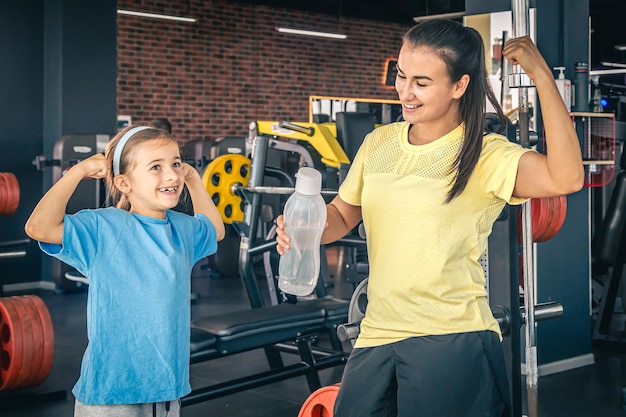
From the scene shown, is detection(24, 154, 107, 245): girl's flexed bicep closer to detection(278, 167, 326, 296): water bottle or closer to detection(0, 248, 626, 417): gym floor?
detection(278, 167, 326, 296): water bottle

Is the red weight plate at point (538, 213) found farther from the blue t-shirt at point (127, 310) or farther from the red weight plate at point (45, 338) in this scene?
the red weight plate at point (45, 338)

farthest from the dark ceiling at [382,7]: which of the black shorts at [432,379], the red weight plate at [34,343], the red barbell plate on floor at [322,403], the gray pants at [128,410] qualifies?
the black shorts at [432,379]

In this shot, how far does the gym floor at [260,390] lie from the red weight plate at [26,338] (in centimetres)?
14

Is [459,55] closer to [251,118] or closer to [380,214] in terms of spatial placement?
[380,214]

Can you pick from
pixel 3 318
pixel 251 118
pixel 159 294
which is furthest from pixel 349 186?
pixel 251 118

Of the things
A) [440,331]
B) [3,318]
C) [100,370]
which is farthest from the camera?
[3,318]

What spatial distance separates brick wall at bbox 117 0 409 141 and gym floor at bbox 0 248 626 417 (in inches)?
237

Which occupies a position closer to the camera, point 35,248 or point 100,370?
point 100,370

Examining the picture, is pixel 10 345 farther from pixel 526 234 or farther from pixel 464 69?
pixel 464 69

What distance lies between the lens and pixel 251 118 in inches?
480

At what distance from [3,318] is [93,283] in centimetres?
205

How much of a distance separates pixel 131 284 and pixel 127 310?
2.5 inches

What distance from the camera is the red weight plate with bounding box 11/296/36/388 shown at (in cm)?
383

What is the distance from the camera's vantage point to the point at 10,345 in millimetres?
3816
